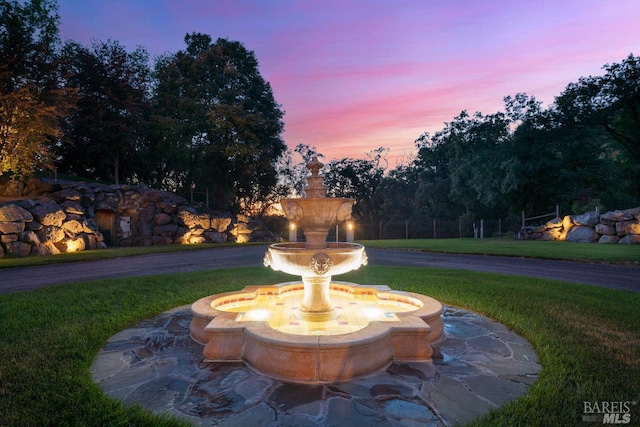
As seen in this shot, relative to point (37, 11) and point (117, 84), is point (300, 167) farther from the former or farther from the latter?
point (37, 11)

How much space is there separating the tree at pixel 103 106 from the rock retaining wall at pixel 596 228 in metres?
33.2

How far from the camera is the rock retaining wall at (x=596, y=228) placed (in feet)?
63.1

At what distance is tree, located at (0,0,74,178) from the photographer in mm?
17672

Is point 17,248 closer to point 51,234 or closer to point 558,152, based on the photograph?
point 51,234

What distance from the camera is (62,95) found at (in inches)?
787

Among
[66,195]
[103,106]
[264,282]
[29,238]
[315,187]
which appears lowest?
[264,282]

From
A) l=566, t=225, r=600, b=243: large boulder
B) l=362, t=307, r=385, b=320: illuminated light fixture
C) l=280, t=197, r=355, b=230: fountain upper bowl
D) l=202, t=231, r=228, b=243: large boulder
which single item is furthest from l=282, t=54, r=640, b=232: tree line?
l=280, t=197, r=355, b=230: fountain upper bowl

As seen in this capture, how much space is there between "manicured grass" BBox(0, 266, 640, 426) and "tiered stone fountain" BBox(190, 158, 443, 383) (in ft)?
4.41

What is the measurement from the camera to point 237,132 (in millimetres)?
28703

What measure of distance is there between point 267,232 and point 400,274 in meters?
20.2

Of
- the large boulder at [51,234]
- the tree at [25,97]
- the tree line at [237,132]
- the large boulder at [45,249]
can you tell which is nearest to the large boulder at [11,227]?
the large boulder at [51,234]

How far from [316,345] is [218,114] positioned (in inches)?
1062

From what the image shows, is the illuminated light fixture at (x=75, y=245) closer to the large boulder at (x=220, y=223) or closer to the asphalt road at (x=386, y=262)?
the asphalt road at (x=386, y=262)

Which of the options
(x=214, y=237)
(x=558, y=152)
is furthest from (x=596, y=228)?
(x=214, y=237)
